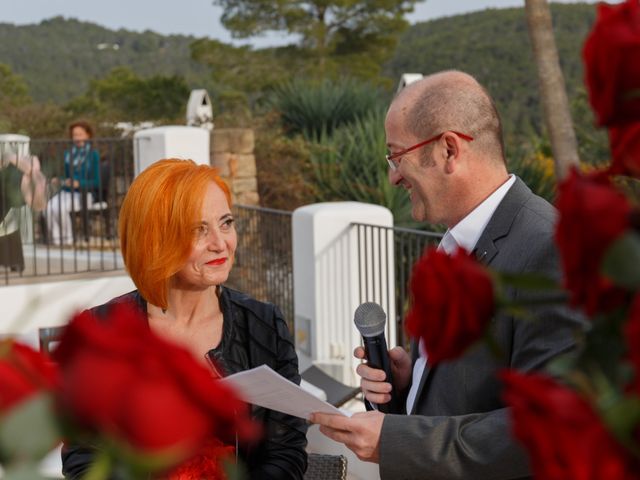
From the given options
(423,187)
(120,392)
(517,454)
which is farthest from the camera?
(423,187)

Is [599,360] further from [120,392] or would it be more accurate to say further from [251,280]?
[251,280]

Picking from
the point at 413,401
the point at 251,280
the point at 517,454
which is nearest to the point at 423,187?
the point at 413,401

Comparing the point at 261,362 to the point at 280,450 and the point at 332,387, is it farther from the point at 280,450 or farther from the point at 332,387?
the point at 332,387

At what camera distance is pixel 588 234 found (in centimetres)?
47

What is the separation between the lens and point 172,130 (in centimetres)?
1114

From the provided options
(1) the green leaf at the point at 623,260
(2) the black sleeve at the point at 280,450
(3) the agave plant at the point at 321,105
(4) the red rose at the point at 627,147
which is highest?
(3) the agave plant at the point at 321,105

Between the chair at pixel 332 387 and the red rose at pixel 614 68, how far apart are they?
15.9 ft

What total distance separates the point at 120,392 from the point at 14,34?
233ft

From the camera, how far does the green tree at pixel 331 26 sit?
40.0 m

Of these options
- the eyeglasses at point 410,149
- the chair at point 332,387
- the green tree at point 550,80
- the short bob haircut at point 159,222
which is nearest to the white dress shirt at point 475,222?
the eyeglasses at point 410,149

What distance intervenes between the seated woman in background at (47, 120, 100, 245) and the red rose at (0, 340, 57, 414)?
10679 mm

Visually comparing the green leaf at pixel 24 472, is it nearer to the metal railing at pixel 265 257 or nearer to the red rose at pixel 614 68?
the red rose at pixel 614 68

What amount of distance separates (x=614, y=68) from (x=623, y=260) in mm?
126

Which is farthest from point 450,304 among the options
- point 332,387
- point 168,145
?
point 168,145
